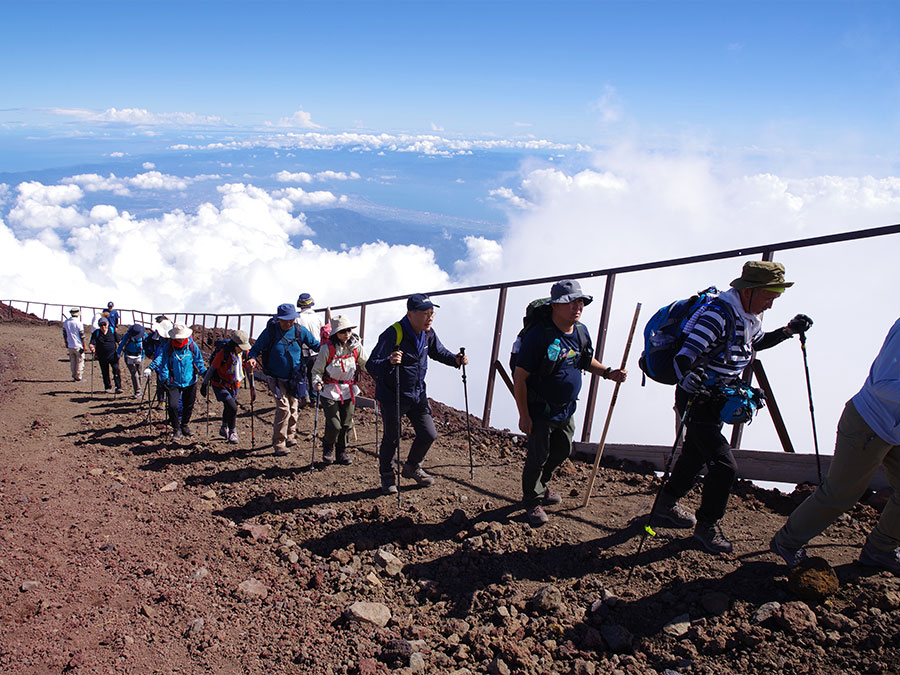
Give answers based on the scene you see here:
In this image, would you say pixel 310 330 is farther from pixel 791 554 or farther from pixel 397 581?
pixel 791 554

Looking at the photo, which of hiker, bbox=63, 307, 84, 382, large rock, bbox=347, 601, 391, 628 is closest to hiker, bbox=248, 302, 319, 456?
large rock, bbox=347, 601, 391, 628

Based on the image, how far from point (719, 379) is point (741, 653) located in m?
1.55

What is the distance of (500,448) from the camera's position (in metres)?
6.78

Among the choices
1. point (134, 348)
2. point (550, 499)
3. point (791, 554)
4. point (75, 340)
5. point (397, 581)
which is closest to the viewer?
point (791, 554)

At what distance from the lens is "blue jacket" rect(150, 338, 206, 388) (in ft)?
26.3

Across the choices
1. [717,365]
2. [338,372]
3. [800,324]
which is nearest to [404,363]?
[338,372]

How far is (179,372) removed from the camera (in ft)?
26.3

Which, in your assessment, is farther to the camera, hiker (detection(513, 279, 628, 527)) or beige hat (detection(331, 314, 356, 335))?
beige hat (detection(331, 314, 356, 335))

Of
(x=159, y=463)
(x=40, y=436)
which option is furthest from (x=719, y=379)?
(x=40, y=436)

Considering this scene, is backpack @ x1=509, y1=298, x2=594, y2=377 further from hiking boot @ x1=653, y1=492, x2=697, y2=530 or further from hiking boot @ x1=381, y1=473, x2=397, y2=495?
hiking boot @ x1=381, y1=473, x2=397, y2=495

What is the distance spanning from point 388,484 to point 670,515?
2572mm

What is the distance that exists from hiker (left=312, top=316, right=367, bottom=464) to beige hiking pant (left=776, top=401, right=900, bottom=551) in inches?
164

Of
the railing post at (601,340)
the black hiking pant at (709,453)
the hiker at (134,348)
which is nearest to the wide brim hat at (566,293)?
the black hiking pant at (709,453)

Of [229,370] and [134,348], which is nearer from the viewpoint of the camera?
[229,370]
